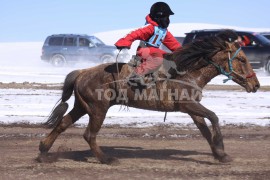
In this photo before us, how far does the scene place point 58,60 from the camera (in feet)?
107

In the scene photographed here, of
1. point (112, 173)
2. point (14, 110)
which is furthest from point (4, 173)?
point (14, 110)

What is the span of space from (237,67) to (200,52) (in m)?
0.56

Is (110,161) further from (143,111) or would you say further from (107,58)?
(107,58)

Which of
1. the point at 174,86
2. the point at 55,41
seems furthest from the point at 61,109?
the point at 55,41

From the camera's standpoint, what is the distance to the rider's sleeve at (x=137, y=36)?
741 centimetres

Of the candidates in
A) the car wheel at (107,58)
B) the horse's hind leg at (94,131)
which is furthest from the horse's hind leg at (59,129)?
the car wheel at (107,58)

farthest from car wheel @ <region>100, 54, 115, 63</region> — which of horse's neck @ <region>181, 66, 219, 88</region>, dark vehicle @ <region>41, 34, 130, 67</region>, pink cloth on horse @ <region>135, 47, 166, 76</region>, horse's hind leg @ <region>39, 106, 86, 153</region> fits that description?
horse's neck @ <region>181, 66, 219, 88</region>

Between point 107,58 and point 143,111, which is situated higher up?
point 143,111

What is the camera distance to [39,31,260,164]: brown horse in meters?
7.65

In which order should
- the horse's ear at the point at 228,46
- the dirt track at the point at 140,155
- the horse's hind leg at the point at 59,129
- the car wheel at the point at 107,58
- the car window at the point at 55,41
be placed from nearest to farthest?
the dirt track at the point at 140,155, the horse's ear at the point at 228,46, the horse's hind leg at the point at 59,129, the car wheel at the point at 107,58, the car window at the point at 55,41

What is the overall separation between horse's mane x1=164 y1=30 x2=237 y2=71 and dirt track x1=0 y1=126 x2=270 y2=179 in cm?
137

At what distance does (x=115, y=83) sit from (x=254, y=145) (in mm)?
2814

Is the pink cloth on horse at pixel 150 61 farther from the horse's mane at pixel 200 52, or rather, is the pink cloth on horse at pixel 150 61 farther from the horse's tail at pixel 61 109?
the horse's tail at pixel 61 109

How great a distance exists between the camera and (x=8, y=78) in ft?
78.3
